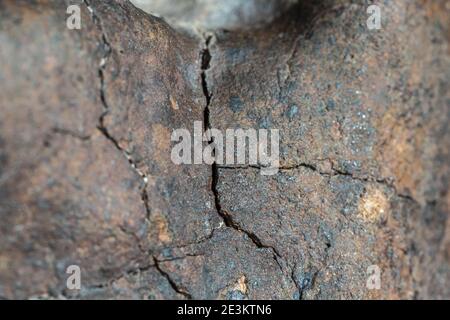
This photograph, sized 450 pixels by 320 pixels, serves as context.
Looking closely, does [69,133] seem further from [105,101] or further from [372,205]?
[372,205]

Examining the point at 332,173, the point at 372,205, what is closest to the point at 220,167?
the point at 332,173

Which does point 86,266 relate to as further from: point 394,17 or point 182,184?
point 394,17

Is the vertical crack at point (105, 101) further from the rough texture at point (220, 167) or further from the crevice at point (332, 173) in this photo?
the crevice at point (332, 173)

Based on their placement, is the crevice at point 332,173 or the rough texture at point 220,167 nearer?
the rough texture at point 220,167

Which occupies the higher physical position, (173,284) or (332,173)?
(332,173)

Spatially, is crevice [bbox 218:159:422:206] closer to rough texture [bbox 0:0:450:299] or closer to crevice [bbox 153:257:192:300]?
rough texture [bbox 0:0:450:299]

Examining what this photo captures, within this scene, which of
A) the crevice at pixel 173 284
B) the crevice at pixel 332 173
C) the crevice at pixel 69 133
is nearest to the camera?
the crevice at pixel 69 133

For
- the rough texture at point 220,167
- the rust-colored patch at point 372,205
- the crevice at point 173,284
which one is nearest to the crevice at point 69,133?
the rough texture at point 220,167

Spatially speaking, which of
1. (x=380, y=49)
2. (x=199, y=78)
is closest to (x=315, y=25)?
(x=380, y=49)

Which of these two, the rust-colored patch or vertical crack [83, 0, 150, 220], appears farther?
the rust-colored patch

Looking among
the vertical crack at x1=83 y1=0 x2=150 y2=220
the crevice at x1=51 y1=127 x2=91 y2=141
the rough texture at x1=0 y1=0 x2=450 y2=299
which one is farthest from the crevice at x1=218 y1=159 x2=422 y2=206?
the crevice at x1=51 y1=127 x2=91 y2=141
